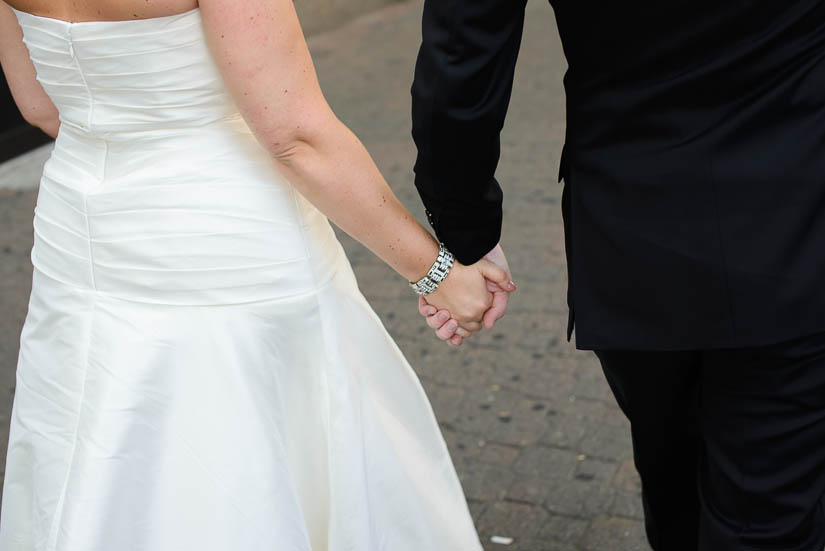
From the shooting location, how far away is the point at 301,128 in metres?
1.99

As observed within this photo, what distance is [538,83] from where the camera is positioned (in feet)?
23.1

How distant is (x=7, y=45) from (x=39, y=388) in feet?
2.24

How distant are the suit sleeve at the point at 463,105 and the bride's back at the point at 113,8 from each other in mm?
405

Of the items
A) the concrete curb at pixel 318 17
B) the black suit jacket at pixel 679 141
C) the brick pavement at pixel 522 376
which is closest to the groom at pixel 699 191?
the black suit jacket at pixel 679 141

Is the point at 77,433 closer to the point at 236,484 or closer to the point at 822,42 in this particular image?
the point at 236,484

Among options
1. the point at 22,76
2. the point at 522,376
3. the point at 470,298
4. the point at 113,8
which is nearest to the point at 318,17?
the point at 522,376

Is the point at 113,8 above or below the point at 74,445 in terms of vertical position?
above

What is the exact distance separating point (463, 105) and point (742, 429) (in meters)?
0.76

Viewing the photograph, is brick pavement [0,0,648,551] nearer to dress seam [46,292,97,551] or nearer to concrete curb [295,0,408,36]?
dress seam [46,292,97,551]

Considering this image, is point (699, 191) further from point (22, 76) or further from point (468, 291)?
point (22, 76)

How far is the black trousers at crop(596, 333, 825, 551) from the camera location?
1.98 m

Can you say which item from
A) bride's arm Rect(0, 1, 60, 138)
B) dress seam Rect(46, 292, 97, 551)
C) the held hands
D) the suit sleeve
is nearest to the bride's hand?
the held hands

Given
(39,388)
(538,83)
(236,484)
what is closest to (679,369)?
(236,484)

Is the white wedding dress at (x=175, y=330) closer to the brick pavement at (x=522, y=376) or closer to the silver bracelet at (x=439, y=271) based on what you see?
the silver bracelet at (x=439, y=271)
